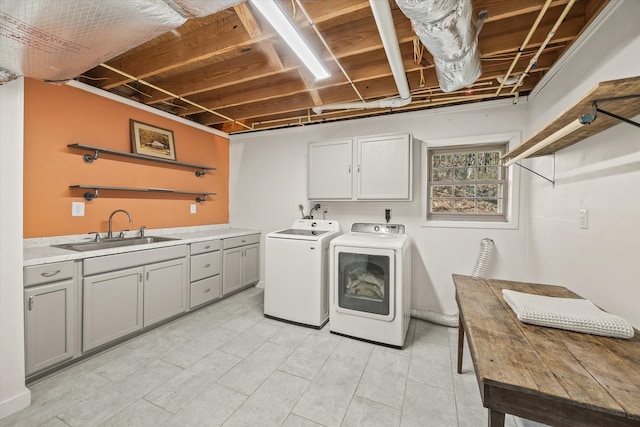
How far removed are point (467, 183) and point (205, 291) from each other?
3361mm

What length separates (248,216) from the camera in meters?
4.17

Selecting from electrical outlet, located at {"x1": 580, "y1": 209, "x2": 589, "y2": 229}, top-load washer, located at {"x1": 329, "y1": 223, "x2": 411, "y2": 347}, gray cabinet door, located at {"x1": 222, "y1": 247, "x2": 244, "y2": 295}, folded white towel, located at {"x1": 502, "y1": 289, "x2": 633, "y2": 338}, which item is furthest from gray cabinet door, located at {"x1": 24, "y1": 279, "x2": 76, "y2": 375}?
electrical outlet, located at {"x1": 580, "y1": 209, "x2": 589, "y2": 229}

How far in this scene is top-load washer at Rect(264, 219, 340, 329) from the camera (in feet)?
9.11

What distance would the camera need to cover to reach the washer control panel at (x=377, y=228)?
10.1 feet

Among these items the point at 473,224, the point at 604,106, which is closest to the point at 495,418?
the point at 604,106

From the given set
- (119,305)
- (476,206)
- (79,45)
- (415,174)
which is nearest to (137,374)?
(119,305)

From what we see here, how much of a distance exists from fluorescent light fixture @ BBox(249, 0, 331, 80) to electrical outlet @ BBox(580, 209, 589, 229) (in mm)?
1982

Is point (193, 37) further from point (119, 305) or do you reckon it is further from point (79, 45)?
point (119, 305)

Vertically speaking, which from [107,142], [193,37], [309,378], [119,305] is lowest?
[309,378]

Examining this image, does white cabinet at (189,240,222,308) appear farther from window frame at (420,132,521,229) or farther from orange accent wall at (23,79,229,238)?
window frame at (420,132,521,229)

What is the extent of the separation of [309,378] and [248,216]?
2726 mm

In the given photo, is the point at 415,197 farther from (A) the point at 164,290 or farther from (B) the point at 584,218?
(A) the point at 164,290

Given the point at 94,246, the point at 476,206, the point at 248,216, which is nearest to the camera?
the point at 94,246

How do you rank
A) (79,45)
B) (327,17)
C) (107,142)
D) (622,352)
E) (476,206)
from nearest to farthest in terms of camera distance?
(622,352) → (79,45) → (327,17) → (107,142) → (476,206)
